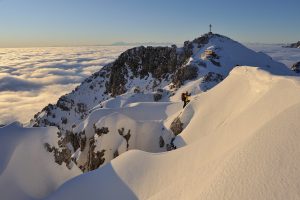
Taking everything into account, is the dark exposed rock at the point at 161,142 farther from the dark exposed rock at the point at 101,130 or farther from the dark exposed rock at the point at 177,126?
the dark exposed rock at the point at 101,130

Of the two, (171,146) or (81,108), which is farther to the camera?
(81,108)

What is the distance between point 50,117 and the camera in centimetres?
10544

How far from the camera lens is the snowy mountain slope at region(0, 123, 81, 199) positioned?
1667cm

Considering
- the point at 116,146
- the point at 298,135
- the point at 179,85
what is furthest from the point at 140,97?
the point at 298,135

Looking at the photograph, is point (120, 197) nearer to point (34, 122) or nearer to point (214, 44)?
point (214, 44)

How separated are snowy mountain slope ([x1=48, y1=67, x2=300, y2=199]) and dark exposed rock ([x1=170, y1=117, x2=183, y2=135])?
150 inches

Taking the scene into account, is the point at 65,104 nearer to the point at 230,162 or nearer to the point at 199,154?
the point at 199,154

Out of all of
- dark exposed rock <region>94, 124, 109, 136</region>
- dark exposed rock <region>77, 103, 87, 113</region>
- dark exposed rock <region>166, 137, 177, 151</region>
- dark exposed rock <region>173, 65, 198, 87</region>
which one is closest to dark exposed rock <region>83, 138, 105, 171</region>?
dark exposed rock <region>94, 124, 109, 136</region>

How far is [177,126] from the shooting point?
28141mm

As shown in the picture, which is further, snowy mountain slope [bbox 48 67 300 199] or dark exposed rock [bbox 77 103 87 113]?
dark exposed rock [bbox 77 103 87 113]

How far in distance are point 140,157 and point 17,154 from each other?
6.70 meters

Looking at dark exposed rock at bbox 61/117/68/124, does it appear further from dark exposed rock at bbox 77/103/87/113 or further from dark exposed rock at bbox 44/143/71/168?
dark exposed rock at bbox 44/143/71/168

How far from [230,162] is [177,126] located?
1727 cm

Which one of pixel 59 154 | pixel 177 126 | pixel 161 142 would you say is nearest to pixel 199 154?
pixel 59 154
